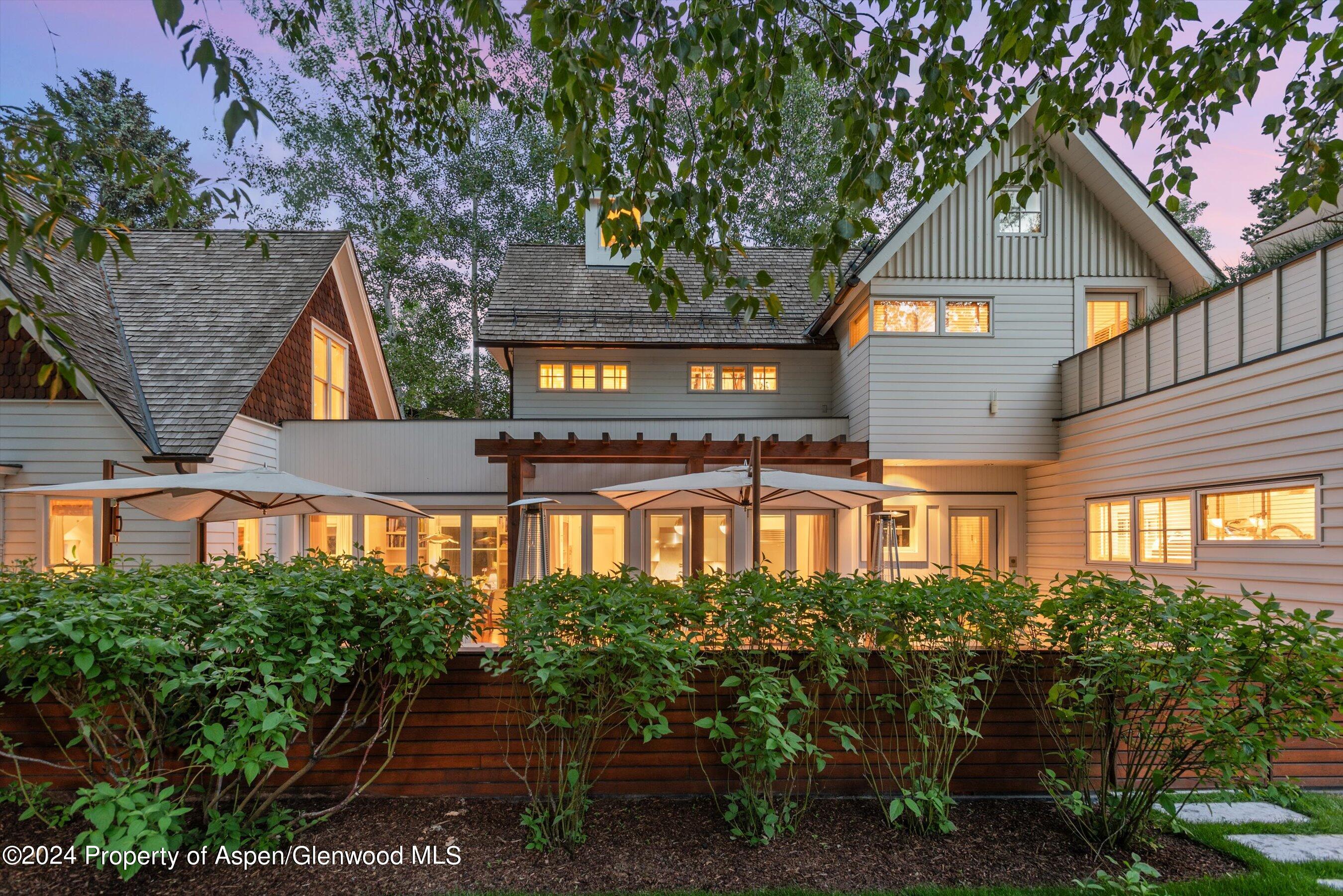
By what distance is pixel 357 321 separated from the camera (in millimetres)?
14789

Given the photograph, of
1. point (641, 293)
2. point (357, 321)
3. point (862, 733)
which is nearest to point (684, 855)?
point (862, 733)

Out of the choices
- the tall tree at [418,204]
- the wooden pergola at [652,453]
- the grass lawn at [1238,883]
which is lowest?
the grass lawn at [1238,883]

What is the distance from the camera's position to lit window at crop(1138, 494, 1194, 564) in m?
8.40

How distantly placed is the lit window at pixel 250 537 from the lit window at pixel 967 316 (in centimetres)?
1112

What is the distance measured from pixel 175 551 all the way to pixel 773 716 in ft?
29.9

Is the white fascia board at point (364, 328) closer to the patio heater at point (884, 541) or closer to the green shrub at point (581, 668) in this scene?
the patio heater at point (884, 541)

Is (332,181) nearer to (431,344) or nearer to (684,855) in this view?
(431,344)

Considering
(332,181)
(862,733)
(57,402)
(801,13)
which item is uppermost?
(332,181)

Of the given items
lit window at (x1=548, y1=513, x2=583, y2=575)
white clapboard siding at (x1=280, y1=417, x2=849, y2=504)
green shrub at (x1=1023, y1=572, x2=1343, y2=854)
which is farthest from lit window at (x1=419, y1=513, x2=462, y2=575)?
green shrub at (x1=1023, y1=572, x2=1343, y2=854)

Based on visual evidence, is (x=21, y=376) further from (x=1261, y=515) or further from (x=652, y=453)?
(x=1261, y=515)

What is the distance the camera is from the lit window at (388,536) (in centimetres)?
1205

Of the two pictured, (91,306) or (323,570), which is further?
(91,306)

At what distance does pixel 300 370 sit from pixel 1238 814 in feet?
42.8

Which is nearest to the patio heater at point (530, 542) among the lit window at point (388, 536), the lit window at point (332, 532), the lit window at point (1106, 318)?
the lit window at point (388, 536)
